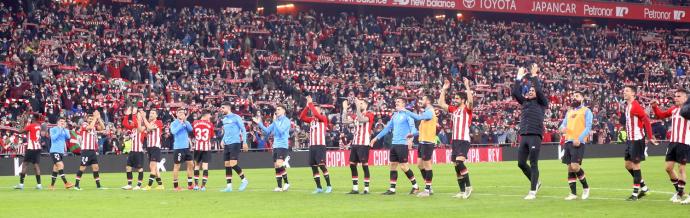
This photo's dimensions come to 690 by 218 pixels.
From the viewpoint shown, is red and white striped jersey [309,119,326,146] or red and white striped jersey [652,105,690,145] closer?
red and white striped jersey [652,105,690,145]

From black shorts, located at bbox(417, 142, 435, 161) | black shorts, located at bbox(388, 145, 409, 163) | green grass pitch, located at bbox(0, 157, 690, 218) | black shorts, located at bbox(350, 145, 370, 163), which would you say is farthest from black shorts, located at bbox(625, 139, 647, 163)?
black shorts, located at bbox(350, 145, 370, 163)

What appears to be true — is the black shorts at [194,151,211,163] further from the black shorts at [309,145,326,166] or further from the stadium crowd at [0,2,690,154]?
the stadium crowd at [0,2,690,154]

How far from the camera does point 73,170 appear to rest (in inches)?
1564

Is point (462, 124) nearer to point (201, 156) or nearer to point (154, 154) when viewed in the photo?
point (201, 156)

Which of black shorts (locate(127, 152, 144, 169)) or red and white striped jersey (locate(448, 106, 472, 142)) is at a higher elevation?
red and white striped jersey (locate(448, 106, 472, 142))

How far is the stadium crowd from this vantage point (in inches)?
1778

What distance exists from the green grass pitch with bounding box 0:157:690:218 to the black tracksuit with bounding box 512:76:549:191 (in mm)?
761

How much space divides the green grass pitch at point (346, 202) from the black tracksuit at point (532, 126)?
761mm

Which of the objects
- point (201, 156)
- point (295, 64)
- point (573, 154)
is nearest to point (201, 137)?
point (201, 156)

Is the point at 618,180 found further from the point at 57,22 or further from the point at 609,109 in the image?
the point at 609,109

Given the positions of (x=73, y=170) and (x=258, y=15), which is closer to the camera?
(x=73, y=170)

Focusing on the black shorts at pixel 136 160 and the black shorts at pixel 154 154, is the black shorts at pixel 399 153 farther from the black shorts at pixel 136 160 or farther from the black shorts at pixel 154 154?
the black shorts at pixel 136 160

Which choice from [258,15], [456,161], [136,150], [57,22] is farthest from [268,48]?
[456,161]

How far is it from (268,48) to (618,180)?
97.6 ft
